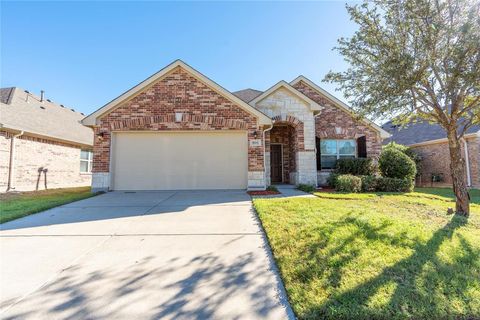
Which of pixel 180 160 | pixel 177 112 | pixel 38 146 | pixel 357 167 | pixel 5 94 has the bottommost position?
pixel 357 167

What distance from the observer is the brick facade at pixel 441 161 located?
44.9 ft

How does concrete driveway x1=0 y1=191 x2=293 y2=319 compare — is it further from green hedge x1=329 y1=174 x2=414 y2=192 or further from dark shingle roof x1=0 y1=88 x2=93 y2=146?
dark shingle roof x1=0 y1=88 x2=93 y2=146

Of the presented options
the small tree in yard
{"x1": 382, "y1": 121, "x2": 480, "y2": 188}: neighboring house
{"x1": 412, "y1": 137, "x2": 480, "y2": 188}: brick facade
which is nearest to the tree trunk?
the small tree in yard

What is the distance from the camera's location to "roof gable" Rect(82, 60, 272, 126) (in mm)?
9945

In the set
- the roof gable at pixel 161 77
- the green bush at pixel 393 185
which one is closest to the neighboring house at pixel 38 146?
the roof gable at pixel 161 77

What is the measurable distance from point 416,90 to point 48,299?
8205mm

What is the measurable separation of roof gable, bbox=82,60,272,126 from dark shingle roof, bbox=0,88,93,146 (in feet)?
14.5

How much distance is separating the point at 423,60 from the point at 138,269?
7.32 m

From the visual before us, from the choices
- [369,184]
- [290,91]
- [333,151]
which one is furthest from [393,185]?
[290,91]

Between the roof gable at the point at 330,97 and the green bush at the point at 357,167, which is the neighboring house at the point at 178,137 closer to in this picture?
the green bush at the point at 357,167

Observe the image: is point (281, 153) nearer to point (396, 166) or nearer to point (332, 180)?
point (332, 180)

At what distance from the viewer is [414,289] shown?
Result: 2535 millimetres

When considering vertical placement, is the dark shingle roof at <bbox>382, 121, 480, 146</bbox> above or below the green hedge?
above

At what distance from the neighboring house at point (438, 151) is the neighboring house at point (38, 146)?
1907cm
